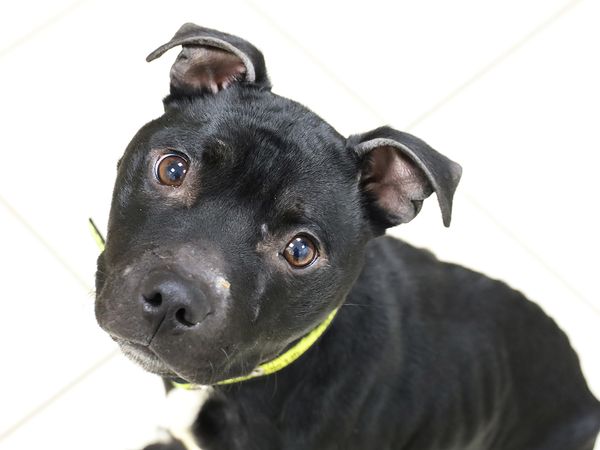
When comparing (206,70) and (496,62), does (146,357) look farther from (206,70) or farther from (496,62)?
(496,62)

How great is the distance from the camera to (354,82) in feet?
16.4

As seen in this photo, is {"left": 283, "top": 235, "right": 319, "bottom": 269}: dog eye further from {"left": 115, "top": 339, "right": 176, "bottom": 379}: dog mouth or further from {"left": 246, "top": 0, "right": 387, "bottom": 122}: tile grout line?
{"left": 246, "top": 0, "right": 387, "bottom": 122}: tile grout line

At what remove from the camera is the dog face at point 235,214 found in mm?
2541

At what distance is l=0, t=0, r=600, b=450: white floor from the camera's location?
4195mm

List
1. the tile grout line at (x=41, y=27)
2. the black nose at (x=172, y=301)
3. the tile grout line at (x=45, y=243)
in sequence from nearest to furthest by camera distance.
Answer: the black nose at (x=172, y=301)
the tile grout line at (x=45, y=243)
the tile grout line at (x=41, y=27)

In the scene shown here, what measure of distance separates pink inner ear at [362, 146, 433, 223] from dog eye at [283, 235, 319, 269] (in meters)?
0.34

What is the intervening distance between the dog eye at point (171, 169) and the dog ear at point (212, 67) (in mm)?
329

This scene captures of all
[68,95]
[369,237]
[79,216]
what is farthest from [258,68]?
[68,95]

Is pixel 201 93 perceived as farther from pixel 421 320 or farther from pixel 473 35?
pixel 473 35

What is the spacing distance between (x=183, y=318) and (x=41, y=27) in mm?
2944

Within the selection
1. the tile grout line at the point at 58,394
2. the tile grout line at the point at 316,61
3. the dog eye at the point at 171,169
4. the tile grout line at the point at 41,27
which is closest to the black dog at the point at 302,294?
the dog eye at the point at 171,169

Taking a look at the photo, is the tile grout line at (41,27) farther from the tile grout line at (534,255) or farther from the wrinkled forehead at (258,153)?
the wrinkled forehead at (258,153)

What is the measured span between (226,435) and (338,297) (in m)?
0.69

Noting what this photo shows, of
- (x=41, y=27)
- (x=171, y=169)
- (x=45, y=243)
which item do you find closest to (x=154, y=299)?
(x=171, y=169)
